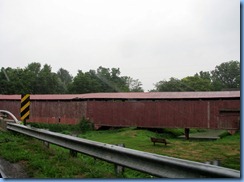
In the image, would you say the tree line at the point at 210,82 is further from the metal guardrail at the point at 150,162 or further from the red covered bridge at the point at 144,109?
Answer: the metal guardrail at the point at 150,162

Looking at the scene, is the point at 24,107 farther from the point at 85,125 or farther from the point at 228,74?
the point at 228,74

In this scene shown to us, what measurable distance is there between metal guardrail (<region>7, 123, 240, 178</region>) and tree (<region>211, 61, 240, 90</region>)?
80.4 m

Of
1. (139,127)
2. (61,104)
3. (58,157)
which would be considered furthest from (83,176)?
(61,104)

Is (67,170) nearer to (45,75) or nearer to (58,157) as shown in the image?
(58,157)

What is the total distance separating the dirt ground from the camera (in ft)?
14.3

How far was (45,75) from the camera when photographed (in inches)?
2251

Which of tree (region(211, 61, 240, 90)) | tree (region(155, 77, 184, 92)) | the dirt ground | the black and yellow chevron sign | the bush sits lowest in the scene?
the bush

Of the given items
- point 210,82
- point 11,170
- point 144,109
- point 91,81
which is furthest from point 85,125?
point 210,82

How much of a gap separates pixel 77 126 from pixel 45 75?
107ft

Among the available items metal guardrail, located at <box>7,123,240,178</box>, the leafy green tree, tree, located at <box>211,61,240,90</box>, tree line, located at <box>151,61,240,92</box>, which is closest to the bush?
metal guardrail, located at <box>7,123,240,178</box>

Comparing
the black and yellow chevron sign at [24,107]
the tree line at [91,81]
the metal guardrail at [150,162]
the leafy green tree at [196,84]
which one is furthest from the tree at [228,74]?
the metal guardrail at [150,162]

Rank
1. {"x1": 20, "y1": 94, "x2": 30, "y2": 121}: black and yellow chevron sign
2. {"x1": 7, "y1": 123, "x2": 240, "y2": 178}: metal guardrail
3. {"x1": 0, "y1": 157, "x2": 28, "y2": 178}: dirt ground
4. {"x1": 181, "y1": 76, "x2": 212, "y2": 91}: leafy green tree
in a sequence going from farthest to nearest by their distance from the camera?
1. {"x1": 181, "y1": 76, "x2": 212, "y2": 91}: leafy green tree
2. {"x1": 20, "y1": 94, "x2": 30, "y2": 121}: black and yellow chevron sign
3. {"x1": 0, "y1": 157, "x2": 28, "y2": 178}: dirt ground
4. {"x1": 7, "y1": 123, "x2": 240, "y2": 178}: metal guardrail

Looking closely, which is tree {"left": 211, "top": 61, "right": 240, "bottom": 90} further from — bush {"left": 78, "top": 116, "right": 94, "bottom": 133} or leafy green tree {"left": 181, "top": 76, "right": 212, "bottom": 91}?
bush {"left": 78, "top": 116, "right": 94, "bottom": 133}

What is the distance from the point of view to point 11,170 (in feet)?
15.3
